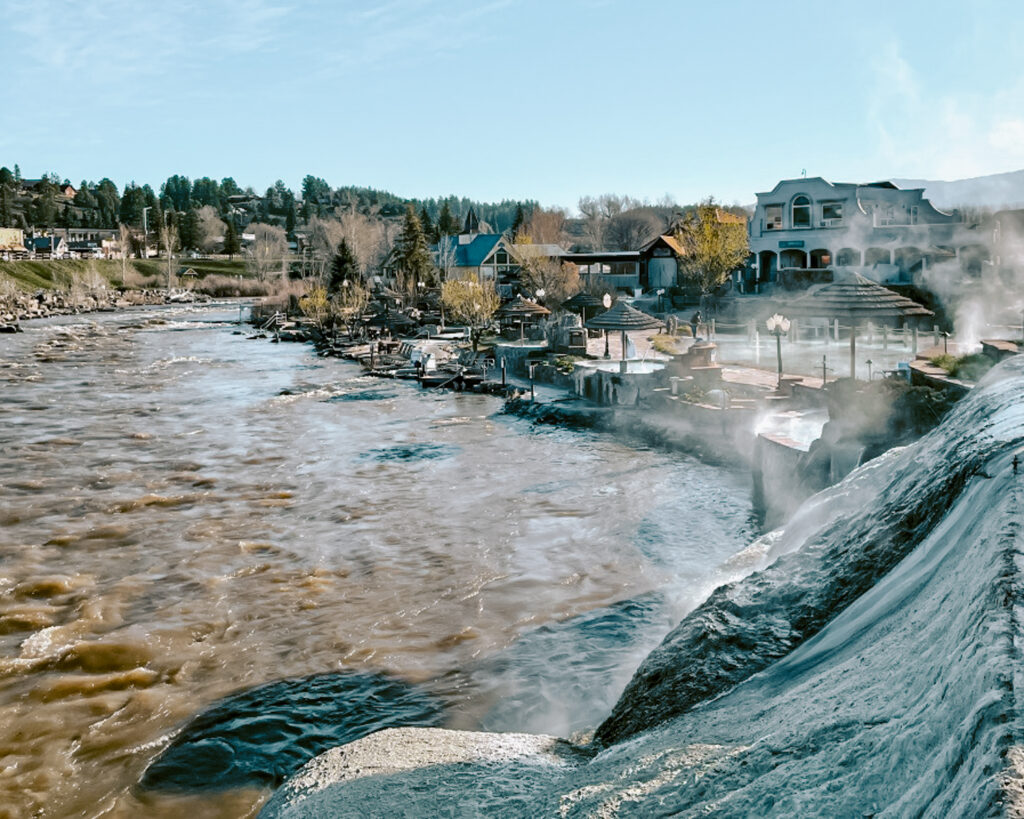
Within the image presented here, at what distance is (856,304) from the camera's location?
52.4 ft

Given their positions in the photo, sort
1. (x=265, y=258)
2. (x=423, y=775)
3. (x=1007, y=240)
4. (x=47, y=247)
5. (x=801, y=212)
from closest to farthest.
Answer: (x=423, y=775), (x=1007, y=240), (x=801, y=212), (x=265, y=258), (x=47, y=247)

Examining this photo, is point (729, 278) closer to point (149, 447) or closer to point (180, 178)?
point (149, 447)

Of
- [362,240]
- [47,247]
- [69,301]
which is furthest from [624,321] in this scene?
[47,247]

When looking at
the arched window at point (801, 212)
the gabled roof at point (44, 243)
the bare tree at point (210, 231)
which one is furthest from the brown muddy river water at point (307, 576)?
the bare tree at point (210, 231)

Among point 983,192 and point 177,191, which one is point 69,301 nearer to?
point 983,192

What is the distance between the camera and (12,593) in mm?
11383

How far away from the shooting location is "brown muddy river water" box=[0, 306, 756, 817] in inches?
319

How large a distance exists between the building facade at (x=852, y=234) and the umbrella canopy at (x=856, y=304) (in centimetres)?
2399

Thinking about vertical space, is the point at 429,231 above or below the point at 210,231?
below

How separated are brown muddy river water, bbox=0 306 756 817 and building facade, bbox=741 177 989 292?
2459 cm

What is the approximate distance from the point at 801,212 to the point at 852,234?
124 inches

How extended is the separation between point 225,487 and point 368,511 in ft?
12.5

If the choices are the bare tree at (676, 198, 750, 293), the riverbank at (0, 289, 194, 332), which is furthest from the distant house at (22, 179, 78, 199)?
the bare tree at (676, 198, 750, 293)

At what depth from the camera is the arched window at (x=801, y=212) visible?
1671 inches
